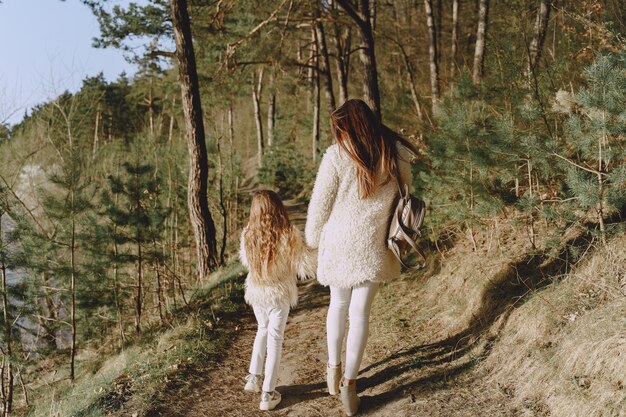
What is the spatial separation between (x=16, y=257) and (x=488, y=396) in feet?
27.3

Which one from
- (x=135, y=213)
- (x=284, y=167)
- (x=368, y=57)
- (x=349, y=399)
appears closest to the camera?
(x=349, y=399)

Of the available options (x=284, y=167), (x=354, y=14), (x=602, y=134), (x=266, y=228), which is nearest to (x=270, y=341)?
(x=266, y=228)

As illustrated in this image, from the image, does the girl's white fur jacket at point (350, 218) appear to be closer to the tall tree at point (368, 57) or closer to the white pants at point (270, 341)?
the white pants at point (270, 341)

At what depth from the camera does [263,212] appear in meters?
3.97

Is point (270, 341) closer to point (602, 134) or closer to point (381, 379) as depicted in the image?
point (381, 379)

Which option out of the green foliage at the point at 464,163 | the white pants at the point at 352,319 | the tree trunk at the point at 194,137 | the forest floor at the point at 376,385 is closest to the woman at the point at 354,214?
the white pants at the point at 352,319

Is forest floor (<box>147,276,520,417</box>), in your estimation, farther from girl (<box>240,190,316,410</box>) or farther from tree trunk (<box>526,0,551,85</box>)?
tree trunk (<box>526,0,551,85</box>)

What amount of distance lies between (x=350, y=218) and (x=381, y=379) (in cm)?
151

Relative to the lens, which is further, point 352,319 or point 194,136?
point 194,136

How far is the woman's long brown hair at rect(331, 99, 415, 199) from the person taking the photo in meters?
3.37

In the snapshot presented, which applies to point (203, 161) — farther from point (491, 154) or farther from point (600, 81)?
point (600, 81)

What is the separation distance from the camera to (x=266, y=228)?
A: 3967mm

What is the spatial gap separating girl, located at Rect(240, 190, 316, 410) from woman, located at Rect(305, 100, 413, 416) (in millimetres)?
325

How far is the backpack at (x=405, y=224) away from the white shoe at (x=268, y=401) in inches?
57.6
